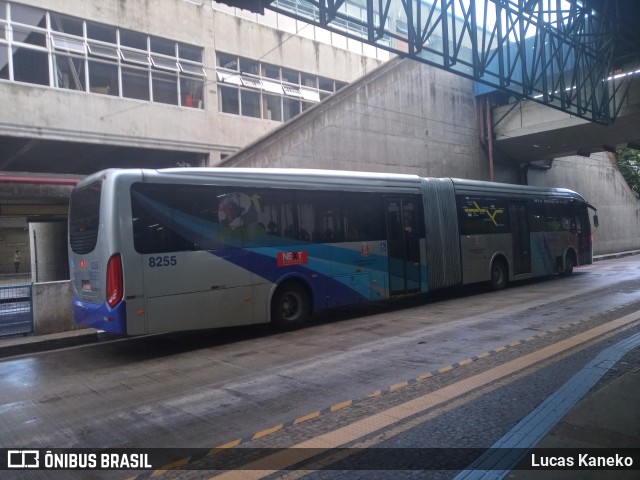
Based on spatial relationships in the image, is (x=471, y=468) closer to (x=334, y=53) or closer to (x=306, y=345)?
(x=306, y=345)

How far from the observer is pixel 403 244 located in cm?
1215

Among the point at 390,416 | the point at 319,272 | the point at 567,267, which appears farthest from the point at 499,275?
the point at 390,416

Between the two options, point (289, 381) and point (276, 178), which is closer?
point (289, 381)

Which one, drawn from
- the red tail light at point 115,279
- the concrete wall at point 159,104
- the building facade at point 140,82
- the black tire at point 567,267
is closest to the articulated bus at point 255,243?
the red tail light at point 115,279

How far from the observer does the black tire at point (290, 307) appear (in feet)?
31.8

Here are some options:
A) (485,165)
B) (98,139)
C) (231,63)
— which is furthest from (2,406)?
(485,165)

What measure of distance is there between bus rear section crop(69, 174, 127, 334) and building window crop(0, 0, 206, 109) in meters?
12.3

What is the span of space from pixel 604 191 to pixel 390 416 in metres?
35.0

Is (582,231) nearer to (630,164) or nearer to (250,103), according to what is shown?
(250,103)

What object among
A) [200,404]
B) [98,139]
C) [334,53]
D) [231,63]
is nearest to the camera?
[200,404]

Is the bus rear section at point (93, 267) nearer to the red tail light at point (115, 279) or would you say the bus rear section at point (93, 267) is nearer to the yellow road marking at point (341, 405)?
the red tail light at point (115, 279)

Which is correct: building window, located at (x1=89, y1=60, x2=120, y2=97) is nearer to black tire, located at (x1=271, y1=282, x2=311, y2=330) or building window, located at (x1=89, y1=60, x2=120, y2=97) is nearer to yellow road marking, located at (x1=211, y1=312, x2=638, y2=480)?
black tire, located at (x1=271, y1=282, x2=311, y2=330)

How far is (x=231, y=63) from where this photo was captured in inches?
945

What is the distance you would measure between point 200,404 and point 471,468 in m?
3.02
